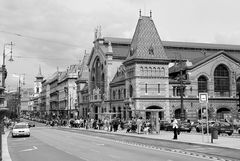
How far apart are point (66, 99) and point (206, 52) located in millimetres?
57043

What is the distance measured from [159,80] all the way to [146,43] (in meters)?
7.82

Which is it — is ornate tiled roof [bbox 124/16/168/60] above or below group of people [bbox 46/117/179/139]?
above

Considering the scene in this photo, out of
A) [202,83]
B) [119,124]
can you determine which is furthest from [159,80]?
[119,124]

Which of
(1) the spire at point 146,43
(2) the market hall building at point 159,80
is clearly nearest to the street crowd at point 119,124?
(2) the market hall building at point 159,80

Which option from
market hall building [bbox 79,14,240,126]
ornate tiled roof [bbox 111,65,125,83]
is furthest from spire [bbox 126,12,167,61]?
ornate tiled roof [bbox 111,65,125,83]

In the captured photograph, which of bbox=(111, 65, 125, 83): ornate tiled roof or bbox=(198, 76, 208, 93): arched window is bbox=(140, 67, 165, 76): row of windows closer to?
bbox=(111, 65, 125, 83): ornate tiled roof

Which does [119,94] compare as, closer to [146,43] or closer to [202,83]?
[146,43]

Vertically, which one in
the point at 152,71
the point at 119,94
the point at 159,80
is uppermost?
the point at 152,71

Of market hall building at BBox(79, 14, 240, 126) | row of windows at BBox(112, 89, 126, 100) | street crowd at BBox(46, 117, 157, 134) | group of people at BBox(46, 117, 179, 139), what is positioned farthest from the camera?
row of windows at BBox(112, 89, 126, 100)

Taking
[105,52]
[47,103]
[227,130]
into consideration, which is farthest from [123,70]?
[47,103]

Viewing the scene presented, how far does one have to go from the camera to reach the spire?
69.6m

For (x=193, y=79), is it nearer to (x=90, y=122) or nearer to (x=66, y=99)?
(x=90, y=122)

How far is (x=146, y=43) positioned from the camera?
233 ft

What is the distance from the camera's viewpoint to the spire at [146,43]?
6956 centimetres
